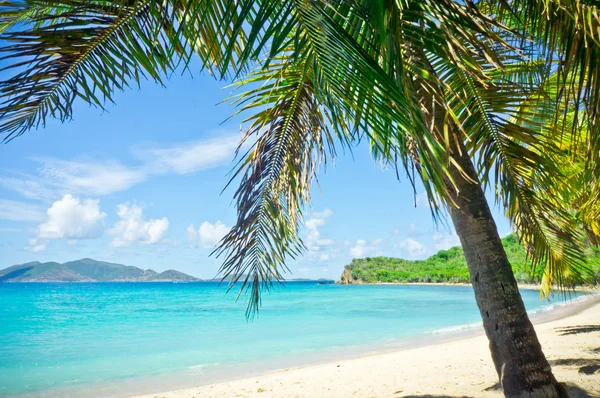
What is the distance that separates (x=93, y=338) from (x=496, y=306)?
17.5 meters

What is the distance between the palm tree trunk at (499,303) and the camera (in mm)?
2764

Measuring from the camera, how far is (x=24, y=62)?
70.9 inches

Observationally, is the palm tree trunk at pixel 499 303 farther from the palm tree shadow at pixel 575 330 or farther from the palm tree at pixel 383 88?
the palm tree shadow at pixel 575 330

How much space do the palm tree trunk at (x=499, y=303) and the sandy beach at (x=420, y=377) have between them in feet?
6.39

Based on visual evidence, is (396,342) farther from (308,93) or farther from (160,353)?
(308,93)

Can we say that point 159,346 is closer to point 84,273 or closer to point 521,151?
point 521,151

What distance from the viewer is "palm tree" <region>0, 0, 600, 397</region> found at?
5.61 feet

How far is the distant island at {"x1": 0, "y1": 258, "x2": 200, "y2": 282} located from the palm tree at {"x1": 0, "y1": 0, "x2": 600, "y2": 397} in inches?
6764

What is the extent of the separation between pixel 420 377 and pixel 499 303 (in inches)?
172

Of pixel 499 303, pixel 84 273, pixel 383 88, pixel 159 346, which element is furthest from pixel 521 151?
pixel 84 273

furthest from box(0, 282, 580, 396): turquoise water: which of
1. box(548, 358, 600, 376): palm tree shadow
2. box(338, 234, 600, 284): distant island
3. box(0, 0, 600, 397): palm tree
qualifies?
box(338, 234, 600, 284): distant island

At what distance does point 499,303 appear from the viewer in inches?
A: 112

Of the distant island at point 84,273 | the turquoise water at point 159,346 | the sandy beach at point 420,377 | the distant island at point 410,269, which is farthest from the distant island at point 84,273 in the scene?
the sandy beach at point 420,377

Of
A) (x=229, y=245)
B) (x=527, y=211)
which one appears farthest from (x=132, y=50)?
(x=527, y=211)
